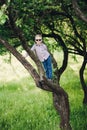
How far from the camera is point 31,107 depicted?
1994cm

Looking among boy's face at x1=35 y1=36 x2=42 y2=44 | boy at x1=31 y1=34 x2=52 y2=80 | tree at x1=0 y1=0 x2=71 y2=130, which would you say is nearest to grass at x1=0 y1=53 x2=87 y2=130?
tree at x1=0 y1=0 x2=71 y2=130

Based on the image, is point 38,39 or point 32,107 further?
point 32,107

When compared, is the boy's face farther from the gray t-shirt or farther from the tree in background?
the tree in background

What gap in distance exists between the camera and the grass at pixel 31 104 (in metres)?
16.8

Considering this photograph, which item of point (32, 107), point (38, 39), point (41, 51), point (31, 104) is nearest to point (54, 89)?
point (41, 51)

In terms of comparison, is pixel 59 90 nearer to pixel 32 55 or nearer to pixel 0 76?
pixel 32 55

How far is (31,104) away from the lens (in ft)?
68.1

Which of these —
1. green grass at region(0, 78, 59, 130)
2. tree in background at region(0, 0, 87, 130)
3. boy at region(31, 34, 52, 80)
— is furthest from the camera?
green grass at region(0, 78, 59, 130)

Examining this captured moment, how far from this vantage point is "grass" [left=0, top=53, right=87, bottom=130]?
16.8 metres

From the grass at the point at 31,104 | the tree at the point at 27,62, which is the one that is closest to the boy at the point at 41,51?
the tree at the point at 27,62

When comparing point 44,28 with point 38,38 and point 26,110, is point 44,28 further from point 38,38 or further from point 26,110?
point 38,38

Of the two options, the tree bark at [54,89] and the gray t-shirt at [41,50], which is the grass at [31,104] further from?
the gray t-shirt at [41,50]

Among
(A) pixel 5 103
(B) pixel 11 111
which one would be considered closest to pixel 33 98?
(A) pixel 5 103

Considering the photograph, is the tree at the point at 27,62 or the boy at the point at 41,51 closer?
the tree at the point at 27,62
